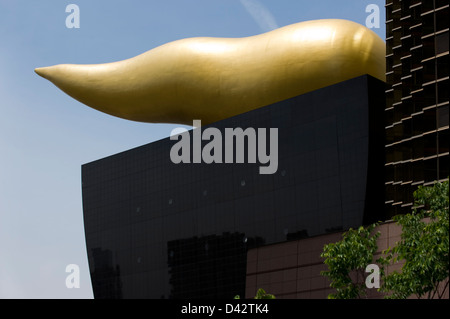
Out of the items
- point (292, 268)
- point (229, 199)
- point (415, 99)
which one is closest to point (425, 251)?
point (415, 99)

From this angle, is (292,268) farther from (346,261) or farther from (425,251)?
(425,251)

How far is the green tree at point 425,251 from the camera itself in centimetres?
3102

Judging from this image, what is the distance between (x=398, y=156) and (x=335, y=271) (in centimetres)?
1120

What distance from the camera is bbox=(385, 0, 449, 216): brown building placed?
42844 millimetres

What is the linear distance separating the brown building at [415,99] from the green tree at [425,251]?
893 cm

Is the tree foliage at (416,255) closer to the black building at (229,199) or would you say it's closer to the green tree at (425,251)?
the green tree at (425,251)

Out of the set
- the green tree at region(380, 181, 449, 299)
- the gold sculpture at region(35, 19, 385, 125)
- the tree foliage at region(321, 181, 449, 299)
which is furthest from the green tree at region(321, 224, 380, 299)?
the gold sculpture at region(35, 19, 385, 125)

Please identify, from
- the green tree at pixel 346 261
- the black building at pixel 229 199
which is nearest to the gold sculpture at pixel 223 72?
the black building at pixel 229 199

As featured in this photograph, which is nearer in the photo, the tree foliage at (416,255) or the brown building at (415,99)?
the tree foliage at (416,255)

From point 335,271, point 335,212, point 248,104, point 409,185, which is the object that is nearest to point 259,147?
point 248,104

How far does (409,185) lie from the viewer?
1750 inches

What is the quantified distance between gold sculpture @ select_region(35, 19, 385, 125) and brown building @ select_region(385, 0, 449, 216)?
2402mm

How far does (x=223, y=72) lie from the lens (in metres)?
52.8
